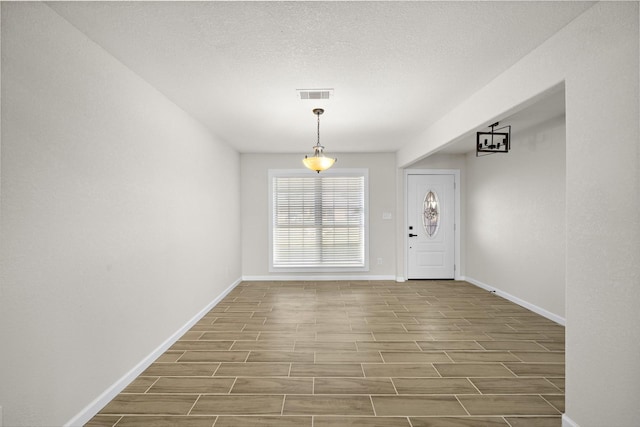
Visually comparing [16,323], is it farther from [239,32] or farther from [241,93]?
[241,93]

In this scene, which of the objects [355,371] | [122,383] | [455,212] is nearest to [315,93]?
[355,371]

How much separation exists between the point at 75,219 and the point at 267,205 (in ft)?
14.2

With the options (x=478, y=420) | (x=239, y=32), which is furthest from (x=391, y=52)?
(x=478, y=420)

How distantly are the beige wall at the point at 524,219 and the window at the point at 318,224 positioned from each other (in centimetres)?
217

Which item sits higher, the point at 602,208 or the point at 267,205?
the point at 267,205

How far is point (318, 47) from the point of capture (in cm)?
221

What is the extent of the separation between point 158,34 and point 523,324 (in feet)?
15.5

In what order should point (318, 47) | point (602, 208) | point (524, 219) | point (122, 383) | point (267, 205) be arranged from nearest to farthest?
point (602, 208) < point (318, 47) < point (122, 383) < point (524, 219) < point (267, 205)

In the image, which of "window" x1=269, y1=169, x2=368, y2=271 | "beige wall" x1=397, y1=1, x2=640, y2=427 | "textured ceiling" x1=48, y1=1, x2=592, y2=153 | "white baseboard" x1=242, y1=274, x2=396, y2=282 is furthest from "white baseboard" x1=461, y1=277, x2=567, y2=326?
"textured ceiling" x1=48, y1=1, x2=592, y2=153

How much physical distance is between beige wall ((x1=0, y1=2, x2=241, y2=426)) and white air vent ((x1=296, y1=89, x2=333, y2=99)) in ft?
4.53

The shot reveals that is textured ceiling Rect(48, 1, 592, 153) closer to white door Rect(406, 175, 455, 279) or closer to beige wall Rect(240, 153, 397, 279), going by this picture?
beige wall Rect(240, 153, 397, 279)

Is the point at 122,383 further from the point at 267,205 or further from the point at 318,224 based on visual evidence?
the point at 318,224

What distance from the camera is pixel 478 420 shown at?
2090 mm

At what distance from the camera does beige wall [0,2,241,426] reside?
1.61 meters
